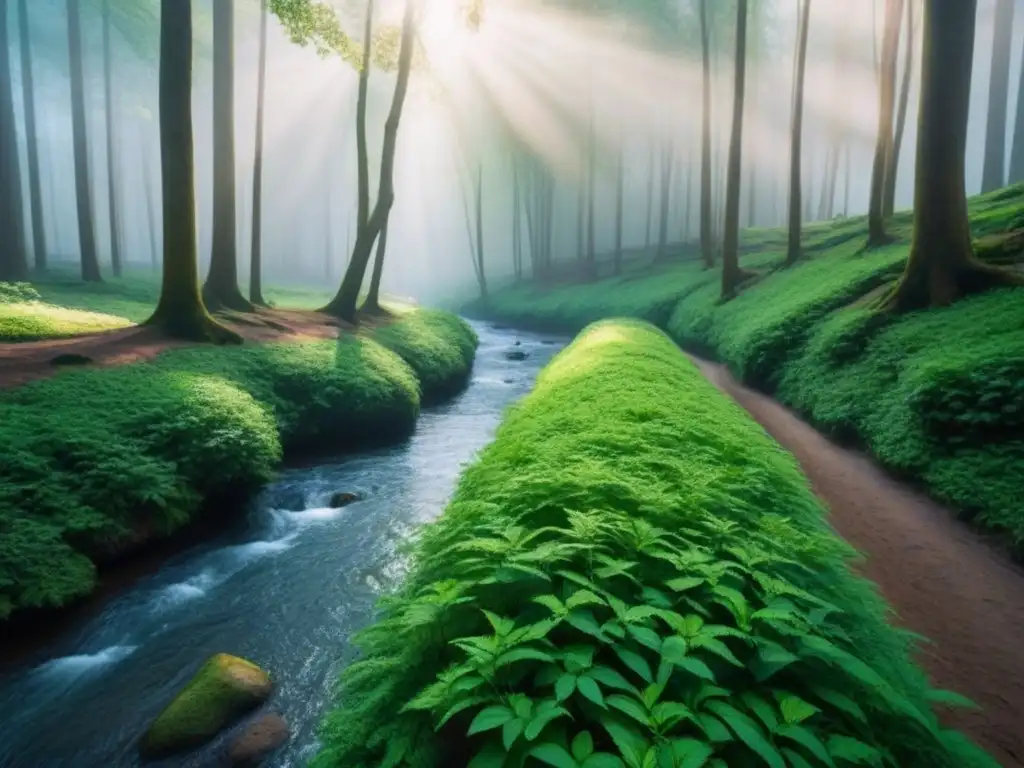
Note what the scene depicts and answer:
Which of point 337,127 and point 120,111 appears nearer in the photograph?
point 120,111

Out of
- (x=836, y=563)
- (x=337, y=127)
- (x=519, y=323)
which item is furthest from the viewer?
(x=337, y=127)

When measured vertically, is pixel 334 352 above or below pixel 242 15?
below

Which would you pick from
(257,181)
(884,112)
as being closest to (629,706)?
(884,112)

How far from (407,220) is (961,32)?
108573mm

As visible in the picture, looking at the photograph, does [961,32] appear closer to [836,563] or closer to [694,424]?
[694,424]

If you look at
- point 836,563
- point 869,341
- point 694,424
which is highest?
point 869,341

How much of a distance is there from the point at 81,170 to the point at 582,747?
29.8 meters

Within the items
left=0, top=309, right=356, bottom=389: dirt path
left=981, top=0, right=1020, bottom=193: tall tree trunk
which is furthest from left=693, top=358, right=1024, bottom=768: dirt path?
left=981, top=0, right=1020, bottom=193: tall tree trunk

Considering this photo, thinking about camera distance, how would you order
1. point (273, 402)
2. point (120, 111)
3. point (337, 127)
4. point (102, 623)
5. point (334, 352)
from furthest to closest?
point (337, 127) → point (120, 111) → point (334, 352) → point (273, 402) → point (102, 623)

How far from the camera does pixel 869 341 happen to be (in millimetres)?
9633

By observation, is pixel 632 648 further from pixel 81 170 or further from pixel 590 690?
pixel 81 170

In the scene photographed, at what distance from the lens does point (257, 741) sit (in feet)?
13.6

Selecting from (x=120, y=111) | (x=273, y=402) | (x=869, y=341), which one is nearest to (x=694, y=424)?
(x=869, y=341)

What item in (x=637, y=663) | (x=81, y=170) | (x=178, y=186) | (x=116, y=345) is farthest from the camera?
(x=81, y=170)
